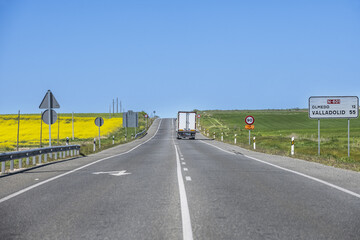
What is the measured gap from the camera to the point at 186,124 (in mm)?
61562

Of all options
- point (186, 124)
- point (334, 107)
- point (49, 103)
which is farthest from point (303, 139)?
point (49, 103)

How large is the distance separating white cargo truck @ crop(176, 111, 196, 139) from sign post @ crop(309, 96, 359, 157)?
35693 millimetres

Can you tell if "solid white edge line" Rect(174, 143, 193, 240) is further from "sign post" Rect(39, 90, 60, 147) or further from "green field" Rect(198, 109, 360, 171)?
"sign post" Rect(39, 90, 60, 147)

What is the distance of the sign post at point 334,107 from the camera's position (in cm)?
2414

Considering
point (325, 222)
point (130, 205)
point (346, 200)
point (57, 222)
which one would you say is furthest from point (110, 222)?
point (346, 200)

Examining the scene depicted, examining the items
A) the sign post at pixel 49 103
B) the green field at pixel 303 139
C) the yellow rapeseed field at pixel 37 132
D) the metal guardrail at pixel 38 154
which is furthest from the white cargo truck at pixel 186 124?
the sign post at pixel 49 103

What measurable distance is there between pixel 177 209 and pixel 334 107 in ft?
62.1

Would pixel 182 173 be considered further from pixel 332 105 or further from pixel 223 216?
pixel 332 105

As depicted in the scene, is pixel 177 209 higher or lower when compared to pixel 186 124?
lower

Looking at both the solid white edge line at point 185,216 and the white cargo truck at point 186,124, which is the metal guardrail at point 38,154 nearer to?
the solid white edge line at point 185,216

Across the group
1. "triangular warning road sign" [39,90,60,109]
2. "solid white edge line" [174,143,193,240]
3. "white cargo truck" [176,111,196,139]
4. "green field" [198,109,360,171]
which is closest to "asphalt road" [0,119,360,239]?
"solid white edge line" [174,143,193,240]

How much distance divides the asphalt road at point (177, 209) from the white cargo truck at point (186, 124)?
158 feet

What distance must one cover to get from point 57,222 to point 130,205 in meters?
1.74

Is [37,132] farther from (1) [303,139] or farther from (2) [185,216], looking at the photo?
(2) [185,216]
